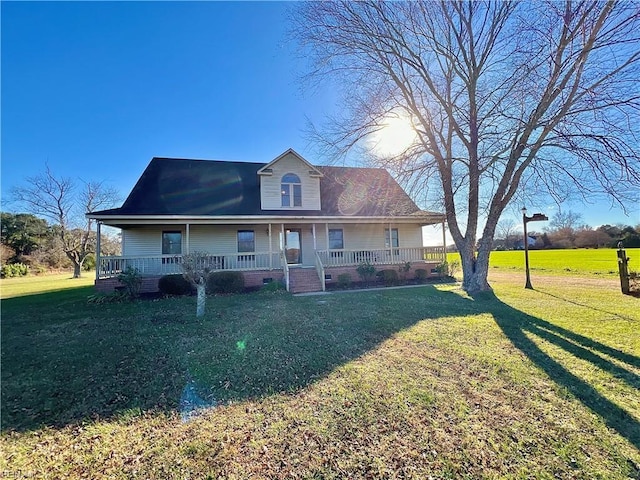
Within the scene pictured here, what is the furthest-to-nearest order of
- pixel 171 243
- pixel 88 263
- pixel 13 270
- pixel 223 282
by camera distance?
pixel 88 263, pixel 13 270, pixel 171 243, pixel 223 282

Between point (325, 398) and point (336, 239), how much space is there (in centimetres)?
1287

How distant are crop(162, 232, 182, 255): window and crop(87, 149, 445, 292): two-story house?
4 cm

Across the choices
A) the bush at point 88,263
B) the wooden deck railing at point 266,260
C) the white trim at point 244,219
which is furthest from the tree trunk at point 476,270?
the bush at point 88,263

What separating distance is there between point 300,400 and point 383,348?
2.31m

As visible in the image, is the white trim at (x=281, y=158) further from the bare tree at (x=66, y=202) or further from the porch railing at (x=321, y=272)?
the bare tree at (x=66, y=202)

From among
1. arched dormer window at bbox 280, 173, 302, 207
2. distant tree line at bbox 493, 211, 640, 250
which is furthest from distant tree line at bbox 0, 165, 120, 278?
distant tree line at bbox 493, 211, 640, 250

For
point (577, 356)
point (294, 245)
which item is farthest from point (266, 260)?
point (577, 356)

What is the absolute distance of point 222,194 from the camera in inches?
596

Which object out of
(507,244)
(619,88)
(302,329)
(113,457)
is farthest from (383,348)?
(507,244)

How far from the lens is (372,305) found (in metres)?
9.27

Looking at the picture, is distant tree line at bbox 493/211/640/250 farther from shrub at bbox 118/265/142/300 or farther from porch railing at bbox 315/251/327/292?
shrub at bbox 118/265/142/300

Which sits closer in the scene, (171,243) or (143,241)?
(143,241)

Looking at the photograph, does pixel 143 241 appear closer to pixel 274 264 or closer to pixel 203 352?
pixel 274 264

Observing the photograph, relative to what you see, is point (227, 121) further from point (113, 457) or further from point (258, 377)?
point (113, 457)
